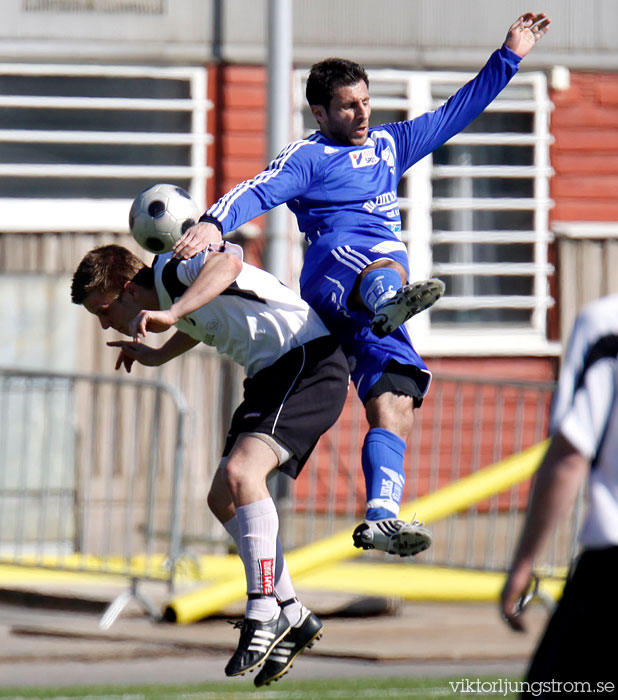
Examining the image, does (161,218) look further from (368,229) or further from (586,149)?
(586,149)

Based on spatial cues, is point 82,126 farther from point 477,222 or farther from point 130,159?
point 477,222

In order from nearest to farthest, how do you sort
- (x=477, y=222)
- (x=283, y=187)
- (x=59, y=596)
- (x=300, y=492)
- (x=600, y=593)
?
(x=600, y=593) < (x=283, y=187) < (x=59, y=596) < (x=300, y=492) < (x=477, y=222)

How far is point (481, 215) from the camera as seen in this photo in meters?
14.2

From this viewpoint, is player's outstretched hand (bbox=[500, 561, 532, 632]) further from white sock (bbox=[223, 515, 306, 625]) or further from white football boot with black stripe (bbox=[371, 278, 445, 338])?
white sock (bbox=[223, 515, 306, 625])

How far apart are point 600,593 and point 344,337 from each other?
2360 mm

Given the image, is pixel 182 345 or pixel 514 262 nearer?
pixel 182 345

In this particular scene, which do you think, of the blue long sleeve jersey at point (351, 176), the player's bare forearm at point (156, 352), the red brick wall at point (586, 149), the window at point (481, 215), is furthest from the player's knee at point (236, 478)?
the red brick wall at point (586, 149)

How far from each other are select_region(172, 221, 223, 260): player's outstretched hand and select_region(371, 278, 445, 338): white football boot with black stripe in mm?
686

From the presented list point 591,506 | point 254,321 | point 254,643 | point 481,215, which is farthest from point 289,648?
point 481,215

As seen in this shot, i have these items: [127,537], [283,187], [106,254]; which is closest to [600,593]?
[283,187]

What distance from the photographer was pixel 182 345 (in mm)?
6164

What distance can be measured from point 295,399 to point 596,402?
2.18 m

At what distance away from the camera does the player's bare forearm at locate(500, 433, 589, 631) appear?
3.64m

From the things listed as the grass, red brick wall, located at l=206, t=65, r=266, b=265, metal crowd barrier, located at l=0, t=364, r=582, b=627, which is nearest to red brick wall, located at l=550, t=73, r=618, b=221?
metal crowd barrier, located at l=0, t=364, r=582, b=627
